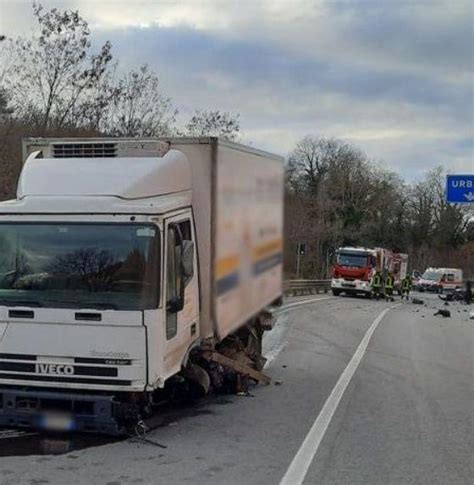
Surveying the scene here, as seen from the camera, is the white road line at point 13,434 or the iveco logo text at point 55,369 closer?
the iveco logo text at point 55,369

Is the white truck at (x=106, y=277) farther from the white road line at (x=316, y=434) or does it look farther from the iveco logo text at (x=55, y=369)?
the white road line at (x=316, y=434)

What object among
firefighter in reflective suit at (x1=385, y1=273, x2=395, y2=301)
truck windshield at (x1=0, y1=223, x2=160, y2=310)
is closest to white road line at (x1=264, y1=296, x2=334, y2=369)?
truck windshield at (x1=0, y1=223, x2=160, y2=310)

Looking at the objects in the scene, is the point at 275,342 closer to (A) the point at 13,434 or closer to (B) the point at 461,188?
(A) the point at 13,434

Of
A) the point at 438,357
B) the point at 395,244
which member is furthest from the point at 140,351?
the point at 395,244

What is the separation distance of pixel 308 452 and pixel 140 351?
192cm

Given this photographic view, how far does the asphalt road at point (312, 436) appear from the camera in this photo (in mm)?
6250

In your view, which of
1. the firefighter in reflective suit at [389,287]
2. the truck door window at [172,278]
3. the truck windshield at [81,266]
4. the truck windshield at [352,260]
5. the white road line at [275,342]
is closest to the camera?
the truck windshield at [81,266]

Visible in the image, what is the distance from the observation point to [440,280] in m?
64.2

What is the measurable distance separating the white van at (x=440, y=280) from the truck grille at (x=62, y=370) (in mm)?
58447

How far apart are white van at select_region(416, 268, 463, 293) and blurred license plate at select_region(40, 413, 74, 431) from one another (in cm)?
5847

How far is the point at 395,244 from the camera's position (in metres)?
88.8

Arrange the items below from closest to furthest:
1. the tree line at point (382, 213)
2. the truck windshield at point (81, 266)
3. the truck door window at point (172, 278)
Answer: the truck windshield at point (81, 266) < the truck door window at point (172, 278) < the tree line at point (382, 213)

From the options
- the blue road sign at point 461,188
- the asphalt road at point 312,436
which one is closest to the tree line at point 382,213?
the blue road sign at point 461,188

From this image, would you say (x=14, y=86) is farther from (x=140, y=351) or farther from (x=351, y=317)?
(x=140, y=351)
